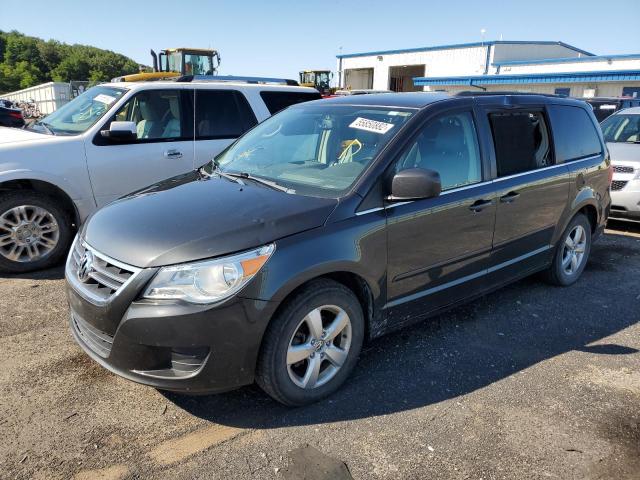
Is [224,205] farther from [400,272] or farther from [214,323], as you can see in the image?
[400,272]

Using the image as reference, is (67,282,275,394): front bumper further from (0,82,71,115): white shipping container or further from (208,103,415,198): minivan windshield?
(0,82,71,115): white shipping container

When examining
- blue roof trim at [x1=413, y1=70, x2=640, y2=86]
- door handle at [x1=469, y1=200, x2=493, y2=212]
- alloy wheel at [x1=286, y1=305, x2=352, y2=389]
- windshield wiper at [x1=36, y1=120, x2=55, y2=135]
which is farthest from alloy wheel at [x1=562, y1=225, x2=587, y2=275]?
blue roof trim at [x1=413, y1=70, x2=640, y2=86]

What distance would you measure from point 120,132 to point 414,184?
11.6ft

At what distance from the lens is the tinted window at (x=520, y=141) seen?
394 centimetres

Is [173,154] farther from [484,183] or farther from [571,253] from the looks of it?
[571,253]

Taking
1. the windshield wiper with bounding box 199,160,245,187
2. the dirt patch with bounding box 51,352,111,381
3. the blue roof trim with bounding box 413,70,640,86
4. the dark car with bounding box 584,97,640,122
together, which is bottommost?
the dirt patch with bounding box 51,352,111,381

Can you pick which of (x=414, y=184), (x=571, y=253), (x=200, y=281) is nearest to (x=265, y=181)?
(x=414, y=184)

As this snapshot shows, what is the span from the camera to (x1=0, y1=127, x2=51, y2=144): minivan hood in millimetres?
5145

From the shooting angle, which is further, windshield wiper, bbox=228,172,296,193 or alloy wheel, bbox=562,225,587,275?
alloy wheel, bbox=562,225,587,275

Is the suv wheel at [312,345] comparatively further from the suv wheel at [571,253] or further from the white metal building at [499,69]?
the white metal building at [499,69]

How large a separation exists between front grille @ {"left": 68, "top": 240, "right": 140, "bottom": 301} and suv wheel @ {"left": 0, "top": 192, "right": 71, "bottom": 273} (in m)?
2.45

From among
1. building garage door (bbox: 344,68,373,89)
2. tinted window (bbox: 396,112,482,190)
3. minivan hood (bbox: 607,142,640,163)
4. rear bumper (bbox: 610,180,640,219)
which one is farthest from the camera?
building garage door (bbox: 344,68,373,89)

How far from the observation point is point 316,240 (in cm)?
278

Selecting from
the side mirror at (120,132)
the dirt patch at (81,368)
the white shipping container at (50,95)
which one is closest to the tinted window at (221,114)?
the side mirror at (120,132)
